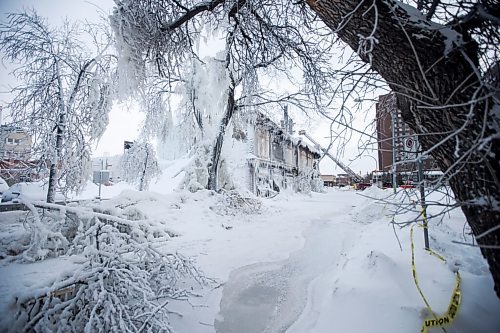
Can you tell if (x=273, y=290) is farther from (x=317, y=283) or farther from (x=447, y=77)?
(x=447, y=77)

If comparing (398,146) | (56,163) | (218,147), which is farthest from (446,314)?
(218,147)

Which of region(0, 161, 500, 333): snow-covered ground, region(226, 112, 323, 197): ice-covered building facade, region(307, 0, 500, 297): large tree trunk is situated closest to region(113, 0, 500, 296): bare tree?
region(307, 0, 500, 297): large tree trunk

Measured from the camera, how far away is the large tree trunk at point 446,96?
1.53m

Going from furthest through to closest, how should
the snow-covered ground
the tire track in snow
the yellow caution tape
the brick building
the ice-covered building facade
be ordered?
the ice-covered building facade → the tire track in snow → the snow-covered ground → the yellow caution tape → the brick building

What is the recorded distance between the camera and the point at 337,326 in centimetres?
257

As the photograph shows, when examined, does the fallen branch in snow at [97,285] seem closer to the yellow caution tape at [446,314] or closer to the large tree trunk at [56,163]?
the yellow caution tape at [446,314]

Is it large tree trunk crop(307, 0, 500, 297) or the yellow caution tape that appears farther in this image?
the yellow caution tape

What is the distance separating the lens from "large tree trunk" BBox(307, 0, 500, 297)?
153 centimetres

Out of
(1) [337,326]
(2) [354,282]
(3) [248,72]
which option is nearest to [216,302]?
(1) [337,326]

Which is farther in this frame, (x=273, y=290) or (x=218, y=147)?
(x=218, y=147)

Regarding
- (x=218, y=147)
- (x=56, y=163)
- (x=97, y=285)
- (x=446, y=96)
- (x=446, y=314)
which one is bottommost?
(x=446, y=314)

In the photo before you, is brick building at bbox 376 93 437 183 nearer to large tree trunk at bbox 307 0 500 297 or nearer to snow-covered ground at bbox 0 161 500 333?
large tree trunk at bbox 307 0 500 297

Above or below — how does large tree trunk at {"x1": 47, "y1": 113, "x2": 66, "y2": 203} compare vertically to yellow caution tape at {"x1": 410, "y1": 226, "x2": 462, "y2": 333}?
above

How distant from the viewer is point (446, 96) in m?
1.68
